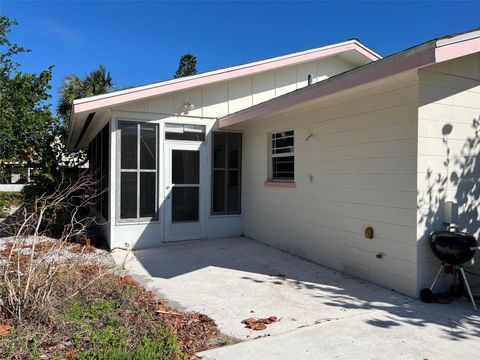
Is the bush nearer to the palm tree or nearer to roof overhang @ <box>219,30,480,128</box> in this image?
the palm tree

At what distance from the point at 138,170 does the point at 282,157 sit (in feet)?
10.2

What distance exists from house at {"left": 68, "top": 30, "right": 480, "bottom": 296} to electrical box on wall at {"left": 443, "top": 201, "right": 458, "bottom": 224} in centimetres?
9

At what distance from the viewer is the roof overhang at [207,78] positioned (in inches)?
275

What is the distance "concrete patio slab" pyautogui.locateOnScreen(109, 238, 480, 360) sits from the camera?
130 inches

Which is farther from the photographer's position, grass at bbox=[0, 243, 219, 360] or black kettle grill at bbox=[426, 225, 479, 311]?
black kettle grill at bbox=[426, 225, 479, 311]

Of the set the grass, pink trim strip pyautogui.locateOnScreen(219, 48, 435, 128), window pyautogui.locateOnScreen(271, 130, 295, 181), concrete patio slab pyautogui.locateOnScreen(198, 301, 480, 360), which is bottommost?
concrete patio slab pyautogui.locateOnScreen(198, 301, 480, 360)

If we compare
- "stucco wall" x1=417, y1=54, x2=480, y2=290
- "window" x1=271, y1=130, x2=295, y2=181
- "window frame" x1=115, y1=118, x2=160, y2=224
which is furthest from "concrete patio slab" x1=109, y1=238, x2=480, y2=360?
"window" x1=271, y1=130, x2=295, y2=181

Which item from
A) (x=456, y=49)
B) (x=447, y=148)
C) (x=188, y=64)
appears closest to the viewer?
(x=456, y=49)

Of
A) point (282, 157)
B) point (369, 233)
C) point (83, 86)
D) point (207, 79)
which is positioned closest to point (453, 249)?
point (369, 233)

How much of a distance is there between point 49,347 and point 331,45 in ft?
29.6

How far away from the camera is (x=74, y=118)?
25.7ft

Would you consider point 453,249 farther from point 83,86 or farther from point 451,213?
point 83,86

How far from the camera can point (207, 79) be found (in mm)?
7996

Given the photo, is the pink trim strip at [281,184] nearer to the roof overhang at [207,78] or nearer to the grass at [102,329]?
the roof overhang at [207,78]
